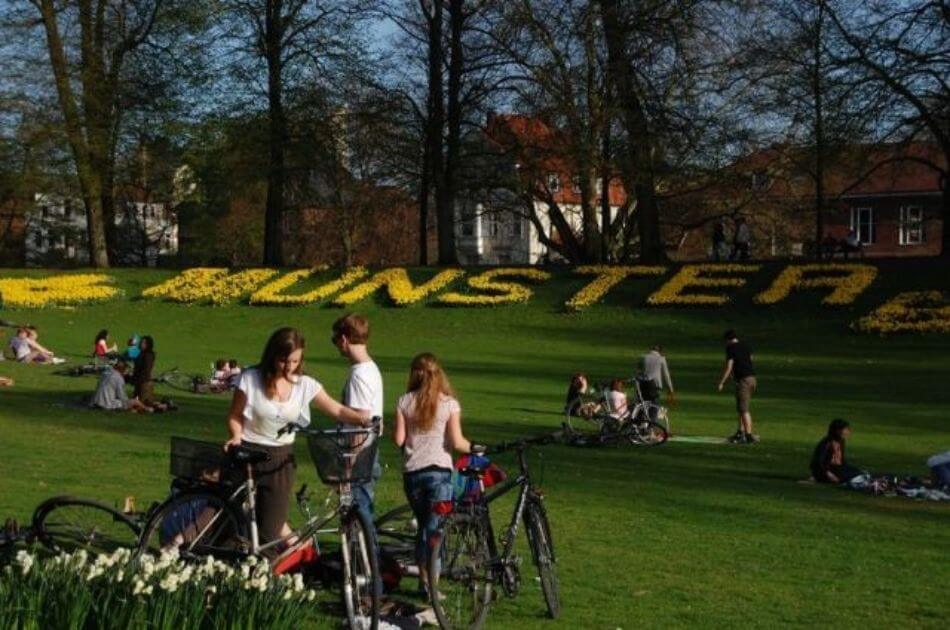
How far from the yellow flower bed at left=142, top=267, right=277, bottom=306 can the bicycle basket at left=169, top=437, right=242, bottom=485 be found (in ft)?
124

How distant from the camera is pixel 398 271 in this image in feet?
157

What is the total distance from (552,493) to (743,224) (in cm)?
3434

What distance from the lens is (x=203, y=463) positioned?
28.5 ft

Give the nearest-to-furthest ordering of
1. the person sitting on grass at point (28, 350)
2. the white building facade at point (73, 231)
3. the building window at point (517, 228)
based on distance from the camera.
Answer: the person sitting on grass at point (28, 350)
the white building facade at point (73, 231)
the building window at point (517, 228)

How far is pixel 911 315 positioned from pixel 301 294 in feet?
62.9

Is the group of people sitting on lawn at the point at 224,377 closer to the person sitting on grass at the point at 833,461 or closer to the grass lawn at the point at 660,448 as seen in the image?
the grass lawn at the point at 660,448

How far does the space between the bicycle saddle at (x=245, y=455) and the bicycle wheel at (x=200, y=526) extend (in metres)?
0.26

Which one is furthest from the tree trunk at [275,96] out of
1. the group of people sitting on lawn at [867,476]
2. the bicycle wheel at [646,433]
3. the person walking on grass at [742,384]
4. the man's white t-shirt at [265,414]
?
the man's white t-shirt at [265,414]

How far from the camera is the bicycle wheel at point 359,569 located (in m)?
8.02

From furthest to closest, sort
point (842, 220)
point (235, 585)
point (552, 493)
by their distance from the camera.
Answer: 1. point (842, 220)
2. point (552, 493)
3. point (235, 585)

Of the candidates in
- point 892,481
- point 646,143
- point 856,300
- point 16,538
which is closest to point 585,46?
point 646,143

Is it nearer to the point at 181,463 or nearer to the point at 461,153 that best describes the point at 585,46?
the point at 461,153

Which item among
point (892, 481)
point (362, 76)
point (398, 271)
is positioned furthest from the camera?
point (362, 76)

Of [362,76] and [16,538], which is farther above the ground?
[362,76]
